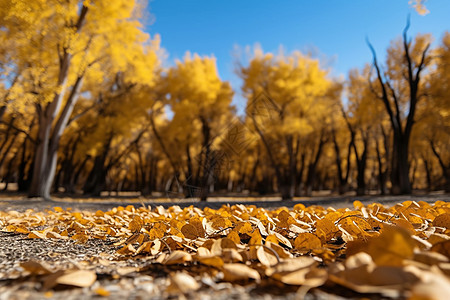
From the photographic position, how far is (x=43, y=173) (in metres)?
7.47

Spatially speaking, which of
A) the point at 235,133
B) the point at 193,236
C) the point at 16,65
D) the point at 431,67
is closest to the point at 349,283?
the point at 193,236

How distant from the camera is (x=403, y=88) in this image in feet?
38.1

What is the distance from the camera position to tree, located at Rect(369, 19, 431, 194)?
915cm

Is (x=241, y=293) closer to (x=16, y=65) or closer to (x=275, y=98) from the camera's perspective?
(x=16, y=65)

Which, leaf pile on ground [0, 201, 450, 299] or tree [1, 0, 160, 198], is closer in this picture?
leaf pile on ground [0, 201, 450, 299]

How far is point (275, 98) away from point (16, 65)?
956cm

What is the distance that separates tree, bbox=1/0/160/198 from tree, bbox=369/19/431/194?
9297mm

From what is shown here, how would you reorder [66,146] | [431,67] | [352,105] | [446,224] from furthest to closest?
[66,146] < [352,105] < [431,67] < [446,224]

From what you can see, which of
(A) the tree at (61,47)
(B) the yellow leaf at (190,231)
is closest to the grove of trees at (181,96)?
(A) the tree at (61,47)

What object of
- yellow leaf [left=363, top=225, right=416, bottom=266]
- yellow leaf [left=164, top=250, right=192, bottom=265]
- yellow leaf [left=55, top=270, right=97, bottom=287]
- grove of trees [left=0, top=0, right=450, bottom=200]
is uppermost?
grove of trees [left=0, top=0, right=450, bottom=200]

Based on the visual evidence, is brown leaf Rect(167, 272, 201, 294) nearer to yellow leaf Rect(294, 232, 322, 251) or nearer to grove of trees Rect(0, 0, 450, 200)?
yellow leaf Rect(294, 232, 322, 251)

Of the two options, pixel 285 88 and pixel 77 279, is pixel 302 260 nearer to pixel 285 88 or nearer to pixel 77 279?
pixel 77 279

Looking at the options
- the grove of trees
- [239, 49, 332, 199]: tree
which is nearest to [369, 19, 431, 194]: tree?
the grove of trees

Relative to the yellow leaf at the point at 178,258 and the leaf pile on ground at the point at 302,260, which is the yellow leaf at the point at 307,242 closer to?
the leaf pile on ground at the point at 302,260
